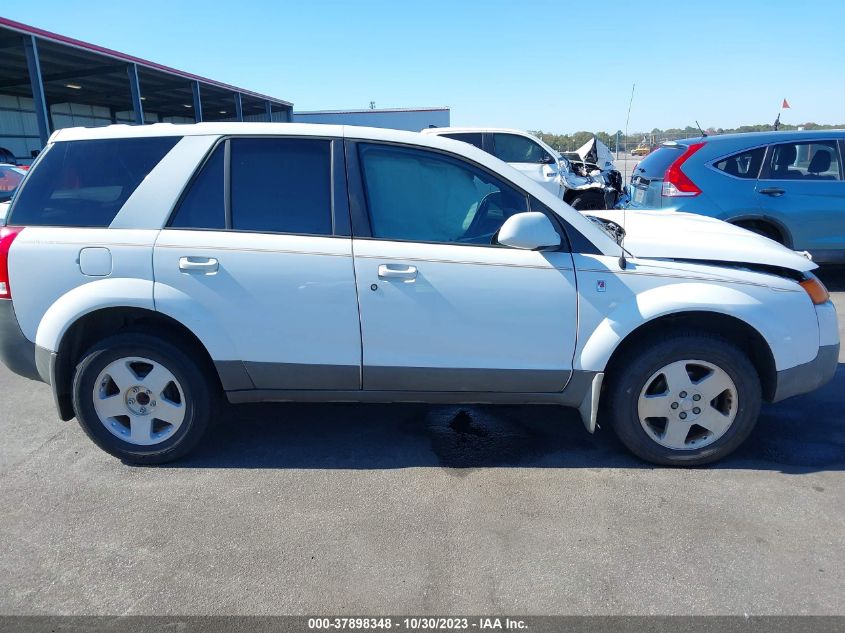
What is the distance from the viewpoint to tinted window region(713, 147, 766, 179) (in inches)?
261

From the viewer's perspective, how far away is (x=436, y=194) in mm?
3271

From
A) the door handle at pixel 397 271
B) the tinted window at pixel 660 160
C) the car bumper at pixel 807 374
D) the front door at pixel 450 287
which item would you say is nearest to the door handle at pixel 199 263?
the front door at pixel 450 287

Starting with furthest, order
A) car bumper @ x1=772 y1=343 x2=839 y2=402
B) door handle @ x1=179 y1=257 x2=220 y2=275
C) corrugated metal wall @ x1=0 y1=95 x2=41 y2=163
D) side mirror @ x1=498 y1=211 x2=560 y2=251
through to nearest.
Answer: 1. corrugated metal wall @ x1=0 y1=95 x2=41 y2=163
2. car bumper @ x1=772 y1=343 x2=839 y2=402
3. door handle @ x1=179 y1=257 x2=220 y2=275
4. side mirror @ x1=498 y1=211 x2=560 y2=251

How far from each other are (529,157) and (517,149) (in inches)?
10.8

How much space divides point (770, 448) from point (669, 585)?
1.58m

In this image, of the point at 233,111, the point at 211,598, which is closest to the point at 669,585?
the point at 211,598

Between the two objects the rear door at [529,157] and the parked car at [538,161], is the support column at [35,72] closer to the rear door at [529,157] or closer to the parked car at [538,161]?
the parked car at [538,161]

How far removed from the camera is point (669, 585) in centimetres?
243

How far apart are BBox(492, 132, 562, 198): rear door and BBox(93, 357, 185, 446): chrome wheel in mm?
8943

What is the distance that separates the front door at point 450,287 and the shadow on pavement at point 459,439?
19.0 inches

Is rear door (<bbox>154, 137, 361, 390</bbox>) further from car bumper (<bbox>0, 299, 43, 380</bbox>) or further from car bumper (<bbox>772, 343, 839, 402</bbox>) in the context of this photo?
car bumper (<bbox>772, 343, 839, 402</bbox>)

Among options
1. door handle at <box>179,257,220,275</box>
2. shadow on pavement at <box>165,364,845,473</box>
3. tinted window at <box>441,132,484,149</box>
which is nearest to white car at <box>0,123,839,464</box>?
door handle at <box>179,257,220,275</box>

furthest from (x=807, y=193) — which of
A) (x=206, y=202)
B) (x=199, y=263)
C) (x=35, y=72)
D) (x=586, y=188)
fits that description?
(x=35, y=72)

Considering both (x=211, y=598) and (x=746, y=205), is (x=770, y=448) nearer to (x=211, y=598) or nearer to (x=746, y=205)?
(x=211, y=598)
